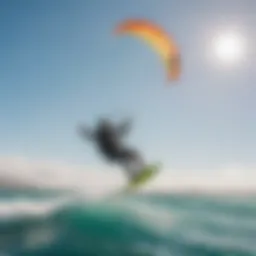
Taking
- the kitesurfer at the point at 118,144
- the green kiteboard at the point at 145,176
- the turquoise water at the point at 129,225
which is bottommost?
the turquoise water at the point at 129,225

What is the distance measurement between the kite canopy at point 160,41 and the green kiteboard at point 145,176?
23 cm

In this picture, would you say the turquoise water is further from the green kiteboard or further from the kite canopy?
the kite canopy

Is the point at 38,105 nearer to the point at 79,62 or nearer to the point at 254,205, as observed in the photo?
the point at 79,62

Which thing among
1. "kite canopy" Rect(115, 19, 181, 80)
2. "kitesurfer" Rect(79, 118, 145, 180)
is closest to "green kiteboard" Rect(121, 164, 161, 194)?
"kitesurfer" Rect(79, 118, 145, 180)

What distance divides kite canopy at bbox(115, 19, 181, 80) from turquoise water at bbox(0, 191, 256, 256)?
31 centimetres

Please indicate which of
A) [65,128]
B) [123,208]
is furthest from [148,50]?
[123,208]

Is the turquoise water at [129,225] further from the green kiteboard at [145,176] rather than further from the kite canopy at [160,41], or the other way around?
the kite canopy at [160,41]

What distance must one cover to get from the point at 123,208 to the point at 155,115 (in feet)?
0.80

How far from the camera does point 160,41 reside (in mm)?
1289

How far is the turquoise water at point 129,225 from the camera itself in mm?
1229

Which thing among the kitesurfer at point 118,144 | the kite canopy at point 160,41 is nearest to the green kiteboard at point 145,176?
the kitesurfer at point 118,144

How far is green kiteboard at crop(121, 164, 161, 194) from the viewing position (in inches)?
49.8

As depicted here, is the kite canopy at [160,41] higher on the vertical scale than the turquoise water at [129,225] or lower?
higher

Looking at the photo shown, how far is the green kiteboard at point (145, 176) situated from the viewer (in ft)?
4.15
